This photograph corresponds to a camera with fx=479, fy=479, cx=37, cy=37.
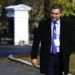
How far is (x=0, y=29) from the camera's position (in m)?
40.2

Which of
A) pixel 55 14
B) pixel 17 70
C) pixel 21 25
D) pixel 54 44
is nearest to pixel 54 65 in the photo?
pixel 54 44

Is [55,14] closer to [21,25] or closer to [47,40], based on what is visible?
[47,40]

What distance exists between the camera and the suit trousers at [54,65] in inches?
321

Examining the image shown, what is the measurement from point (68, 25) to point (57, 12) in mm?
363

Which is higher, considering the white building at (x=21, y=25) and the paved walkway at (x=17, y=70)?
the white building at (x=21, y=25)

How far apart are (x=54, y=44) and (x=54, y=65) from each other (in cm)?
36

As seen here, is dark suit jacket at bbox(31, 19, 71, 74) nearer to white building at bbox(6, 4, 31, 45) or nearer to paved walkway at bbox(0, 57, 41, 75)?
paved walkway at bbox(0, 57, 41, 75)

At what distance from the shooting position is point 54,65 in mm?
8227

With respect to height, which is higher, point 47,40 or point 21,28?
point 21,28

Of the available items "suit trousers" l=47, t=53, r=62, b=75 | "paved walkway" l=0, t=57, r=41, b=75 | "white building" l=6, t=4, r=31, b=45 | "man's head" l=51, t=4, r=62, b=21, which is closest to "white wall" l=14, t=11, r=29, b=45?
"white building" l=6, t=4, r=31, b=45

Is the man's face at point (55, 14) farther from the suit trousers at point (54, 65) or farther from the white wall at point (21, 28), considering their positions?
the white wall at point (21, 28)

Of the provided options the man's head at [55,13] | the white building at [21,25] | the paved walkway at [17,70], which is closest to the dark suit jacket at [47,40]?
the man's head at [55,13]

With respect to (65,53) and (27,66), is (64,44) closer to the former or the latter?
(65,53)

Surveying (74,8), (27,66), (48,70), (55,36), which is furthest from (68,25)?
(74,8)
